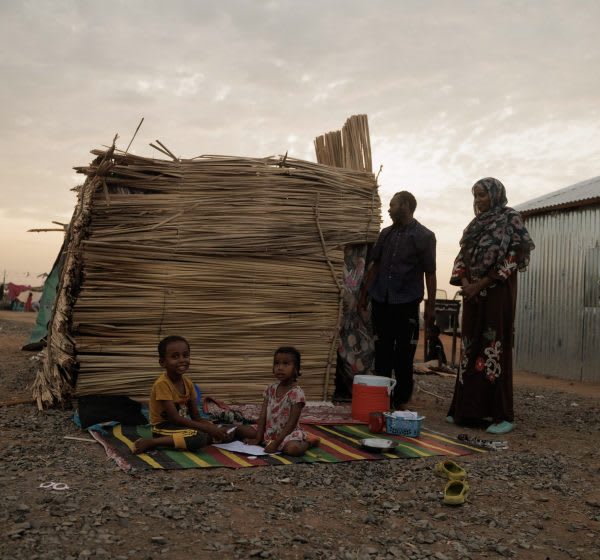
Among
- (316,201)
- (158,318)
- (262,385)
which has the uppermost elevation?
(316,201)

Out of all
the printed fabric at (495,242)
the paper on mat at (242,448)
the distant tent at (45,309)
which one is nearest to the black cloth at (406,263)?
the printed fabric at (495,242)

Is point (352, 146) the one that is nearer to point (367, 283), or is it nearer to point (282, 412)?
point (367, 283)

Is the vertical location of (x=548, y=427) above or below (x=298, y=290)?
below

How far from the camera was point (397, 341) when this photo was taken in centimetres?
488

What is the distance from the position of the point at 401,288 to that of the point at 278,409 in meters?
1.70

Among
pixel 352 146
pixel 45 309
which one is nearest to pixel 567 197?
pixel 352 146

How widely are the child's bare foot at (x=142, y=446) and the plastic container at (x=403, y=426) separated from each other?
1532 millimetres

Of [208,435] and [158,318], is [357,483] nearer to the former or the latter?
[208,435]

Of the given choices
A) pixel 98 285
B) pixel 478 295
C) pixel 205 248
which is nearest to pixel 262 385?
pixel 205 248

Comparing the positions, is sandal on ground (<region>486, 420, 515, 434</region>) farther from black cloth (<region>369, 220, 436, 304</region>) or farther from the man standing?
black cloth (<region>369, 220, 436, 304</region>)

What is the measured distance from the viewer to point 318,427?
4.14 m

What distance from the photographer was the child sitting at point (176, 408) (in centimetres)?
333

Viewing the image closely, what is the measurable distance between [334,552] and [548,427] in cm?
305

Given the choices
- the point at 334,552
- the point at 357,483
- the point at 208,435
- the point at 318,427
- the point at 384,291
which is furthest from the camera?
the point at 384,291
